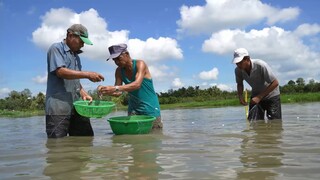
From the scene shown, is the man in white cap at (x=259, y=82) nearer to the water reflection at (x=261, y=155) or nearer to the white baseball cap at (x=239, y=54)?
the white baseball cap at (x=239, y=54)

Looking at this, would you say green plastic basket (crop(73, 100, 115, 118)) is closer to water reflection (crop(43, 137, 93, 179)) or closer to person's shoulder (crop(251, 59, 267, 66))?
water reflection (crop(43, 137, 93, 179))

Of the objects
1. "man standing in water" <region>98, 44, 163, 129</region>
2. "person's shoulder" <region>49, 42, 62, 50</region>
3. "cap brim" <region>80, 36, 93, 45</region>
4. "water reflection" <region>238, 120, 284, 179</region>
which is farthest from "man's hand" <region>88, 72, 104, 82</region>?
"water reflection" <region>238, 120, 284, 179</region>

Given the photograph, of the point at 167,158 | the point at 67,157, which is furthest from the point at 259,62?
the point at 67,157

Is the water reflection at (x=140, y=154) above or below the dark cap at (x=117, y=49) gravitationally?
below

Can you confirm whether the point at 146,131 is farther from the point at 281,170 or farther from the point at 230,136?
the point at 281,170

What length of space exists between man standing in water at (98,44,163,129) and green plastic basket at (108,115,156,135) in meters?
0.13

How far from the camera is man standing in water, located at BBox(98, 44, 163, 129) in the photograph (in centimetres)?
504

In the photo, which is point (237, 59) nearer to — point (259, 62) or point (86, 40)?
point (259, 62)

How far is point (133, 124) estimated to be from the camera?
17.3ft

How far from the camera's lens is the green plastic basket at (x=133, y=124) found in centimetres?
523

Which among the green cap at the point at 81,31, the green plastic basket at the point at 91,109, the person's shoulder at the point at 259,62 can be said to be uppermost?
the green cap at the point at 81,31

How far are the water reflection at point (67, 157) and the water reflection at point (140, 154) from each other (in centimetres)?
38

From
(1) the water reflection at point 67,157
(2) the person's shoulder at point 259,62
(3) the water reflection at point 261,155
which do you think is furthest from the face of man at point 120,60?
(2) the person's shoulder at point 259,62

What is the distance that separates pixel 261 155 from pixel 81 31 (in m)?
2.83
